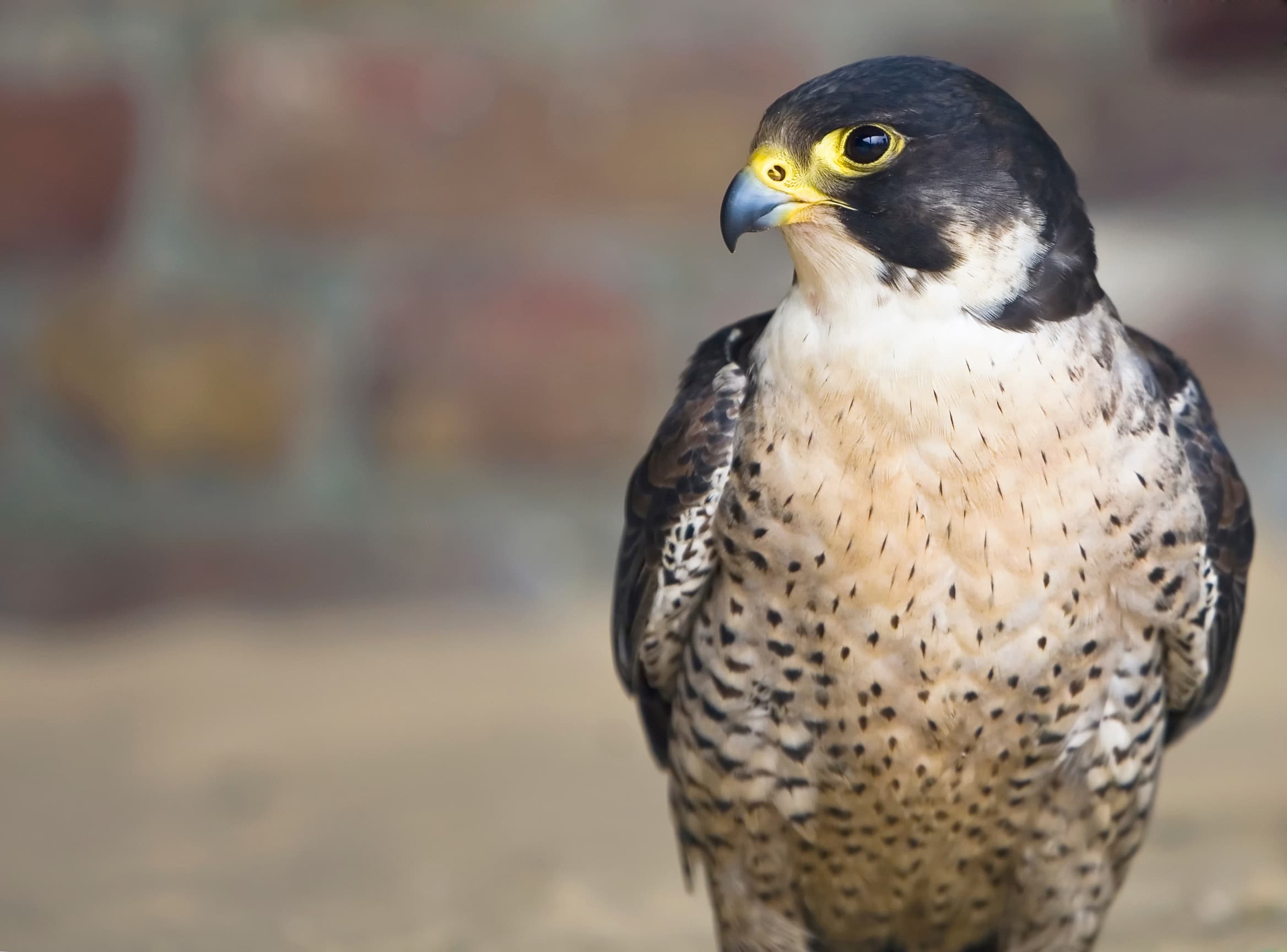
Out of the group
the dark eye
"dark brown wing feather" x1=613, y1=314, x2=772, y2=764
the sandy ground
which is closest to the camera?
the dark eye

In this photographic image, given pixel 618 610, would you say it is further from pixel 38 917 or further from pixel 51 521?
pixel 51 521

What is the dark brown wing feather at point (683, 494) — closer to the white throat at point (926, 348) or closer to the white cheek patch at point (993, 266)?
the white throat at point (926, 348)

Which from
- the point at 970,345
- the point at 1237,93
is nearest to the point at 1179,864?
the point at 970,345

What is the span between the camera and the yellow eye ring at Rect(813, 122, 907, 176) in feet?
6.02

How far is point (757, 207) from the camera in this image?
188cm

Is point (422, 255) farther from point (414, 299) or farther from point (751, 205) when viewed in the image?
point (751, 205)

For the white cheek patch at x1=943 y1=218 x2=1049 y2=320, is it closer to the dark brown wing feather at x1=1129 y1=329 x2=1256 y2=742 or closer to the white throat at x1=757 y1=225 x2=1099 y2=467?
the white throat at x1=757 y1=225 x2=1099 y2=467

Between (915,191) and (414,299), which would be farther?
(414,299)

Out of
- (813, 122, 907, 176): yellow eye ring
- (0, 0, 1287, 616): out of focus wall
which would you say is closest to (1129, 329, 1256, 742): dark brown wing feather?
(813, 122, 907, 176): yellow eye ring

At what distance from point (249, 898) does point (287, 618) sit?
4.00ft

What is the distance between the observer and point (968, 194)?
72.6 inches

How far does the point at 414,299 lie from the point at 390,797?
4.03 feet

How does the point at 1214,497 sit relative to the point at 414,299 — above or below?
below

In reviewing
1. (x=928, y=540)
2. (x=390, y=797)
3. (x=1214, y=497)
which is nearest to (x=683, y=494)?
(x=928, y=540)
